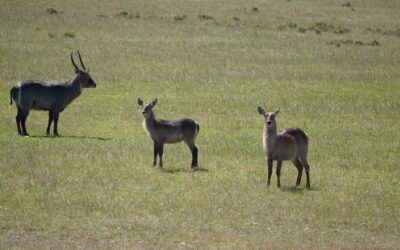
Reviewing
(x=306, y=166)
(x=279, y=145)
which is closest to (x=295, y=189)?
(x=306, y=166)

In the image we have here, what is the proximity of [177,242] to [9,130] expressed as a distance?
9715 mm

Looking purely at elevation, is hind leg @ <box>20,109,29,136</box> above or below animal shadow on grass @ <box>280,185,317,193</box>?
above

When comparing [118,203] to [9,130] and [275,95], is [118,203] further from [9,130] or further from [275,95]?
[275,95]

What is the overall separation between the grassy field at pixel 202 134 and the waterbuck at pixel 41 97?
502 mm

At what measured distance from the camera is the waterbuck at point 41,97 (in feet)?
62.6

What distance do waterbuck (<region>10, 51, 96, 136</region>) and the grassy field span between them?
1.65 feet

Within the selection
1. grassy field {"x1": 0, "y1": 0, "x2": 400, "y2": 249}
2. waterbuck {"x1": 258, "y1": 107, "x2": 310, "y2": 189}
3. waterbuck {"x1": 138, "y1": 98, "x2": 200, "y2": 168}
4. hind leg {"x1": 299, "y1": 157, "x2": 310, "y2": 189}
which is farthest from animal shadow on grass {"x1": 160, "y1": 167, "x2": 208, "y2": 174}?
hind leg {"x1": 299, "y1": 157, "x2": 310, "y2": 189}

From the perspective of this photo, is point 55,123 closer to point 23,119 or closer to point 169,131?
point 23,119

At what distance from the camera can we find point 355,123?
21891 mm

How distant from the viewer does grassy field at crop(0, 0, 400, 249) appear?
1185 centimetres

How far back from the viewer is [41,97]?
768 inches

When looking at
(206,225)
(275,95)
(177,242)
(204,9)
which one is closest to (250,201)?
(206,225)

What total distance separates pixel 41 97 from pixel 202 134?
413cm

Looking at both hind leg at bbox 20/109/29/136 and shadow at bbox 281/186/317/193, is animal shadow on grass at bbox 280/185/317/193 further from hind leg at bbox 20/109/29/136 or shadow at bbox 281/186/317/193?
hind leg at bbox 20/109/29/136
